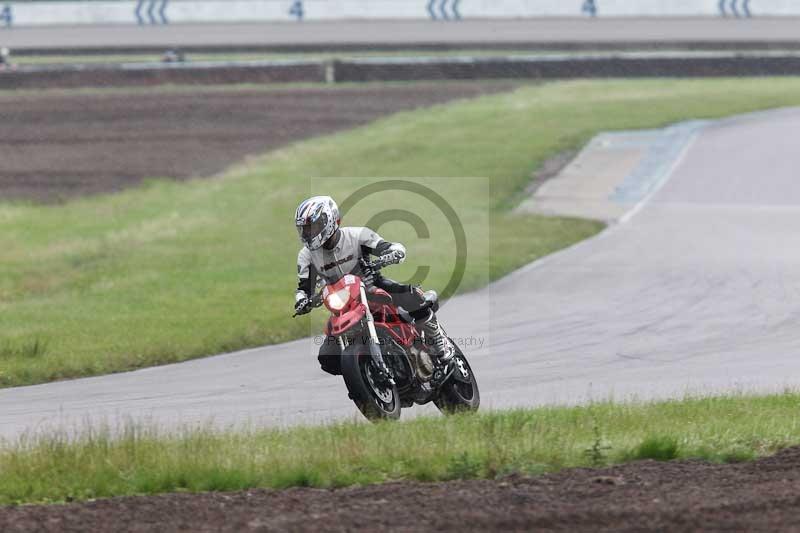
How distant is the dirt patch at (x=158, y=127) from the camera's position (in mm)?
32688

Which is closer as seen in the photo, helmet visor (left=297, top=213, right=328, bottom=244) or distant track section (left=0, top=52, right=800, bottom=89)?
helmet visor (left=297, top=213, right=328, bottom=244)

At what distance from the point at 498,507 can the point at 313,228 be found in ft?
10.5

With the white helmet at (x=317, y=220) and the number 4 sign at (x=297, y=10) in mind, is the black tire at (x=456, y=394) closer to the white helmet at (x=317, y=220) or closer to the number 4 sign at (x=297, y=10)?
the white helmet at (x=317, y=220)

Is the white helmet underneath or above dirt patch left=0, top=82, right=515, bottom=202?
underneath

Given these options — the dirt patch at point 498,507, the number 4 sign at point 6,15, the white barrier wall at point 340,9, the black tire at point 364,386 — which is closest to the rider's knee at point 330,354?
the black tire at point 364,386

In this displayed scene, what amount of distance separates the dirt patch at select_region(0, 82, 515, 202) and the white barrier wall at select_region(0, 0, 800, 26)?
7486mm

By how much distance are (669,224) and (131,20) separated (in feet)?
124

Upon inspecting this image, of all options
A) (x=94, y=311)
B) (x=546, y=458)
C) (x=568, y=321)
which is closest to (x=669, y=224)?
(x=568, y=321)

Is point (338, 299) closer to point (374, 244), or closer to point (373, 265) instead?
point (373, 265)

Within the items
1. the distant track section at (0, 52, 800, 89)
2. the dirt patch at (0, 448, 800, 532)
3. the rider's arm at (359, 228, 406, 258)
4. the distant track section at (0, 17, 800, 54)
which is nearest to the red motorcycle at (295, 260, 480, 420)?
the rider's arm at (359, 228, 406, 258)

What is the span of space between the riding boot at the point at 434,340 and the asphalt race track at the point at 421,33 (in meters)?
40.4

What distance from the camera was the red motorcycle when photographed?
9.53 m

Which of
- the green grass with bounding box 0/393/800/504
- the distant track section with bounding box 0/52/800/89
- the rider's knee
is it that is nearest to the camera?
the green grass with bounding box 0/393/800/504

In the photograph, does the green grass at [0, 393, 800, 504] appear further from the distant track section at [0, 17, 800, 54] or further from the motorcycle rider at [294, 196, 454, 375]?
the distant track section at [0, 17, 800, 54]
